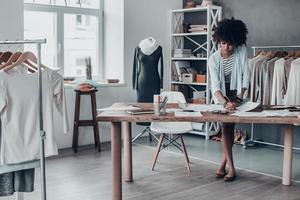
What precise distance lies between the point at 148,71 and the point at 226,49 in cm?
194

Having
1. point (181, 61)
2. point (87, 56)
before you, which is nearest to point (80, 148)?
point (87, 56)

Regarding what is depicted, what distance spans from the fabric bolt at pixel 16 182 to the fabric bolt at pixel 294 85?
3427mm

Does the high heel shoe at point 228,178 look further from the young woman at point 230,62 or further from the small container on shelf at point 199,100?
the small container on shelf at point 199,100

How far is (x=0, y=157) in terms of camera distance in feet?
8.40

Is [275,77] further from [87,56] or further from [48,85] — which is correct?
[48,85]

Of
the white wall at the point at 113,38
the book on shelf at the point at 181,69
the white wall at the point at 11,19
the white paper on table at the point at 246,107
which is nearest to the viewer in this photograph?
the white paper on table at the point at 246,107

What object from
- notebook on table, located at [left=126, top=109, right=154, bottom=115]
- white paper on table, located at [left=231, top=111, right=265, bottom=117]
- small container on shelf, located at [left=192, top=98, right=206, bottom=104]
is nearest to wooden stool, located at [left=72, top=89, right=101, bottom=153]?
small container on shelf, located at [left=192, top=98, right=206, bottom=104]

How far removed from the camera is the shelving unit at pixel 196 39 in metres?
6.29

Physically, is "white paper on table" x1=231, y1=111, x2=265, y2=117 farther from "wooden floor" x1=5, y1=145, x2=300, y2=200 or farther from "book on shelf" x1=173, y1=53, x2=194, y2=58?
"book on shelf" x1=173, y1=53, x2=194, y2=58

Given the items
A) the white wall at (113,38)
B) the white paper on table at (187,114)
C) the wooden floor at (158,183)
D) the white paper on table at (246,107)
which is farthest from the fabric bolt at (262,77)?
the white paper on table at (187,114)

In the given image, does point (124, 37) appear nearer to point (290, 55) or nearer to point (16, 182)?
point (290, 55)

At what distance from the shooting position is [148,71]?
227 inches

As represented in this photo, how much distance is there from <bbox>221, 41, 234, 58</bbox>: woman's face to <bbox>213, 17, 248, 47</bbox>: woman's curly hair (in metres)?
0.03

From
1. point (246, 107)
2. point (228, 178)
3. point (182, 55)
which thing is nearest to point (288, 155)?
point (228, 178)
